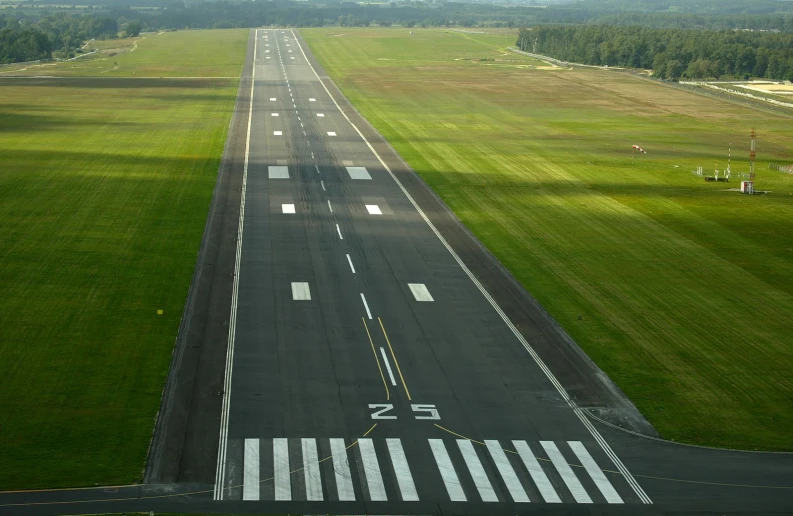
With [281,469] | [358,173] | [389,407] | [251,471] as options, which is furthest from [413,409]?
[358,173]

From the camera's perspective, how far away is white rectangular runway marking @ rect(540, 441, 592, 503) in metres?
31.1

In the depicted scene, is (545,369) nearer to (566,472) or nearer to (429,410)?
(429,410)

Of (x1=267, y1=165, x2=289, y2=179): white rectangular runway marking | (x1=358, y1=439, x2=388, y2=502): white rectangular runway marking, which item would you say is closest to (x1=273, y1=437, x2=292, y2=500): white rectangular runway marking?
(x1=358, y1=439, x2=388, y2=502): white rectangular runway marking

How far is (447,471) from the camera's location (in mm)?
32375

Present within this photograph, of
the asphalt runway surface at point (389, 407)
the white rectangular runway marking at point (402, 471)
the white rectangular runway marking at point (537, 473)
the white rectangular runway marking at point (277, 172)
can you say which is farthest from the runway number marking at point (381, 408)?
the white rectangular runway marking at point (277, 172)

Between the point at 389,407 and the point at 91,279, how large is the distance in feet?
71.6

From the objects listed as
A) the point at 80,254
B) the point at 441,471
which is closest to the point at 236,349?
the point at 441,471

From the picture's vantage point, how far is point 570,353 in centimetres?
4309

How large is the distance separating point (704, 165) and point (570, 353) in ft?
171

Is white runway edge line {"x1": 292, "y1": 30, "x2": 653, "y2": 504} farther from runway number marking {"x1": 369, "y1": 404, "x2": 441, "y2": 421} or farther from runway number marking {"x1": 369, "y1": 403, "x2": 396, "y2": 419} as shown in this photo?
runway number marking {"x1": 369, "y1": 403, "x2": 396, "y2": 419}

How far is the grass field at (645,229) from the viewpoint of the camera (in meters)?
40.4

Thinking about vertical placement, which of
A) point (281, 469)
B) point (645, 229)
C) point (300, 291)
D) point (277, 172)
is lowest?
point (277, 172)

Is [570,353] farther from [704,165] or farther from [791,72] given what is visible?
[791,72]

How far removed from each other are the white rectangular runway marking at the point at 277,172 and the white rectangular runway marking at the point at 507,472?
162ft
